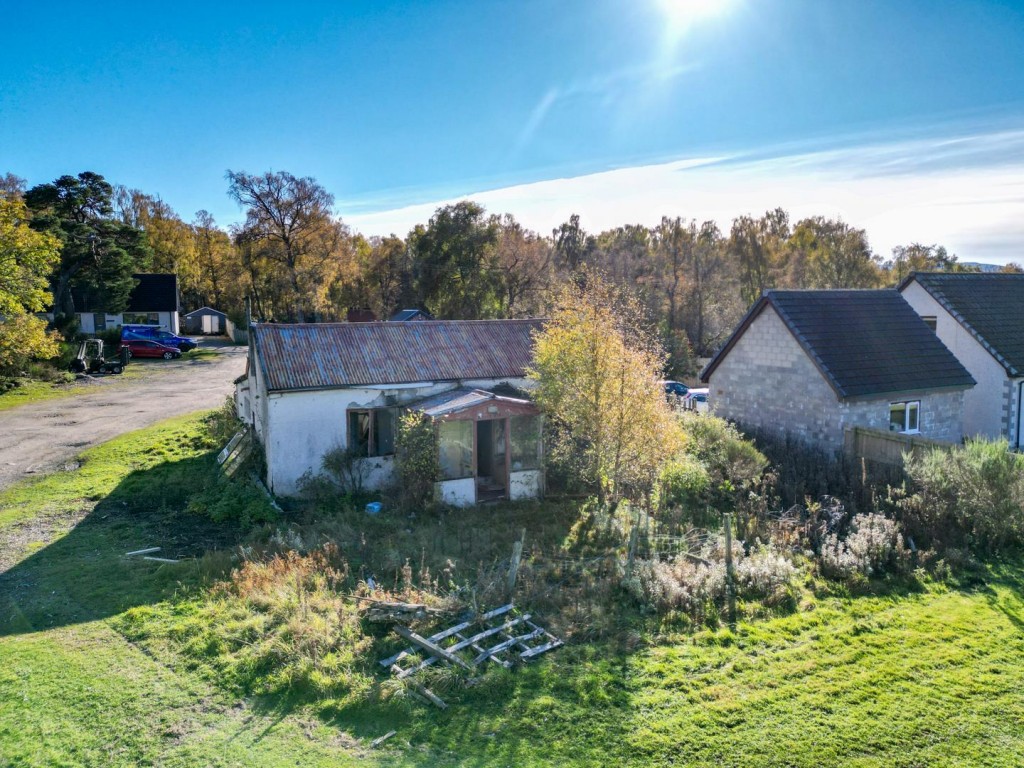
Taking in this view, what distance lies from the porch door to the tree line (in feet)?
77.6

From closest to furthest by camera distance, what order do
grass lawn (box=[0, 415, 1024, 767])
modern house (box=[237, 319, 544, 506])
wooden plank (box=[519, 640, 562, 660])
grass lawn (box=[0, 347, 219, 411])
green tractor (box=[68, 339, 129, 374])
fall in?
grass lawn (box=[0, 415, 1024, 767]) → wooden plank (box=[519, 640, 562, 660]) → modern house (box=[237, 319, 544, 506]) → grass lawn (box=[0, 347, 219, 411]) → green tractor (box=[68, 339, 129, 374])

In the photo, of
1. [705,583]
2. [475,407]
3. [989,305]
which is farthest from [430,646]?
[989,305]

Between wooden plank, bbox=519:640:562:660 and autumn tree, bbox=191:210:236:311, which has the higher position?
autumn tree, bbox=191:210:236:311

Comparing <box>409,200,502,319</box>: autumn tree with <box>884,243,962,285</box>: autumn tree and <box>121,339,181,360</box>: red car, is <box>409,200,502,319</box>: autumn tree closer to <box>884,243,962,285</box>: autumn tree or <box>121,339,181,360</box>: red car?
<box>121,339,181,360</box>: red car

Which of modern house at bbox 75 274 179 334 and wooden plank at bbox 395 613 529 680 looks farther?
modern house at bbox 75 274 179 334

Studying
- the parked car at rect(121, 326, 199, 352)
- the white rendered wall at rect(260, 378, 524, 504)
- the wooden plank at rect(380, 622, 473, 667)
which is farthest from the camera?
the parked car at rect(121, 326, 199, 352)

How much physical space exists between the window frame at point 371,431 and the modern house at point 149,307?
43.7 m

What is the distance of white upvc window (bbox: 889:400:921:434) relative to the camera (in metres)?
21.3

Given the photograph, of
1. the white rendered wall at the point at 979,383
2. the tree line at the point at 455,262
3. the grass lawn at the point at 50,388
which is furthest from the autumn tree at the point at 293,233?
the white rendered wall at the point at 979,383

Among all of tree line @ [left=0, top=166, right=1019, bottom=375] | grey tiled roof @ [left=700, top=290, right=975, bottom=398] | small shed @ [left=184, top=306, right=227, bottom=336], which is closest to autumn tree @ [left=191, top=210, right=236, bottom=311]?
small shed @ [left=184, top=306, right=227, bottom=336]

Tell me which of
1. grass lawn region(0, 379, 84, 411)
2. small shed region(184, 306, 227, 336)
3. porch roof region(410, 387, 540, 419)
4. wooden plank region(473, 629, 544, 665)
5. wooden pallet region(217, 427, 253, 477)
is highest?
small shed region(184, 306, 227, 336)

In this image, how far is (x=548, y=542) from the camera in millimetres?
15445

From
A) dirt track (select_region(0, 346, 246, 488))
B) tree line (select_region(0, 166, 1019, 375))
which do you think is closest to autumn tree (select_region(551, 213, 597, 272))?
tree line (select_region(0, 166, 1019, 375))

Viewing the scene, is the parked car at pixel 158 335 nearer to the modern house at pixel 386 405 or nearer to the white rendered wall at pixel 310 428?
the modern house at pixel 386 405
